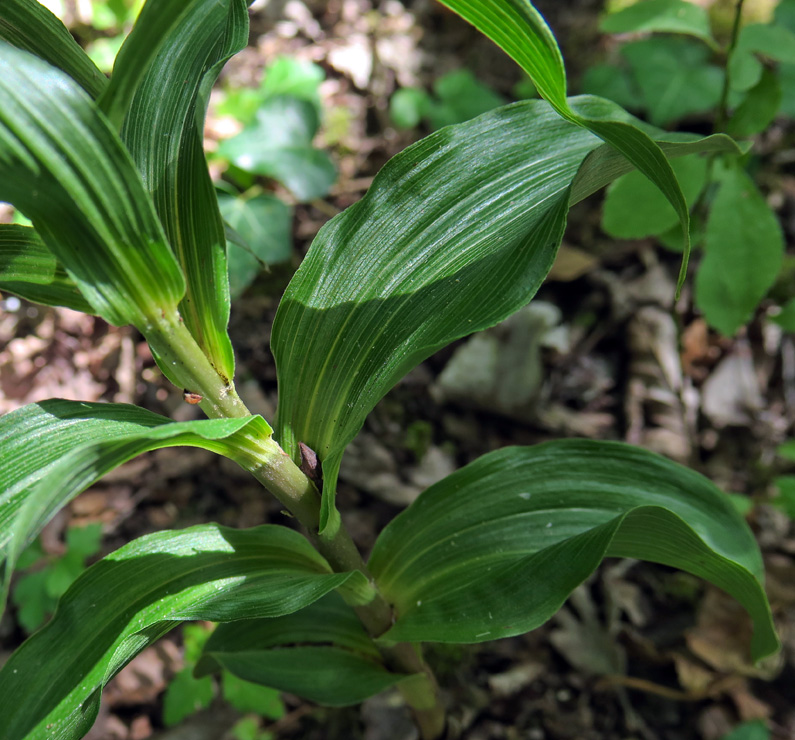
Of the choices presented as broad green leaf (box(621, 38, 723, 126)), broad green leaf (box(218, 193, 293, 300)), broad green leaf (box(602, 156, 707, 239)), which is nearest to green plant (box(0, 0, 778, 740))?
broad green leaf (box(602, 156, 707, 239))

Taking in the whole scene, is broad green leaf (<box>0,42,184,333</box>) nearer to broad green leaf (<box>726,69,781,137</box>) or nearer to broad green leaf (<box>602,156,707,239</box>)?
broad green leaf (<box>602,156,707,239</box>)

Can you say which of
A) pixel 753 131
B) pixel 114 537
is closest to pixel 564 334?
pixel 753 131

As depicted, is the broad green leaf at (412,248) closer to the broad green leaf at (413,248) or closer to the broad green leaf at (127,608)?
the broad green leaf at (413,248)

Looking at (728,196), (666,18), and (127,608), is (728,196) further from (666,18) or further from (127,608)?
(127,608)

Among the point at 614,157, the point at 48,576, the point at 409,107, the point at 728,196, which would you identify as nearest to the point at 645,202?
the point at 728,196

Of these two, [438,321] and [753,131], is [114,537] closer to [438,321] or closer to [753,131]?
[438,321]

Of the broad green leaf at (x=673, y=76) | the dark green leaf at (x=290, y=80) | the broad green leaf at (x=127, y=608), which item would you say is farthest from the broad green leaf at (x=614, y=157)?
the dark green leaf at (x=290, y=80)
